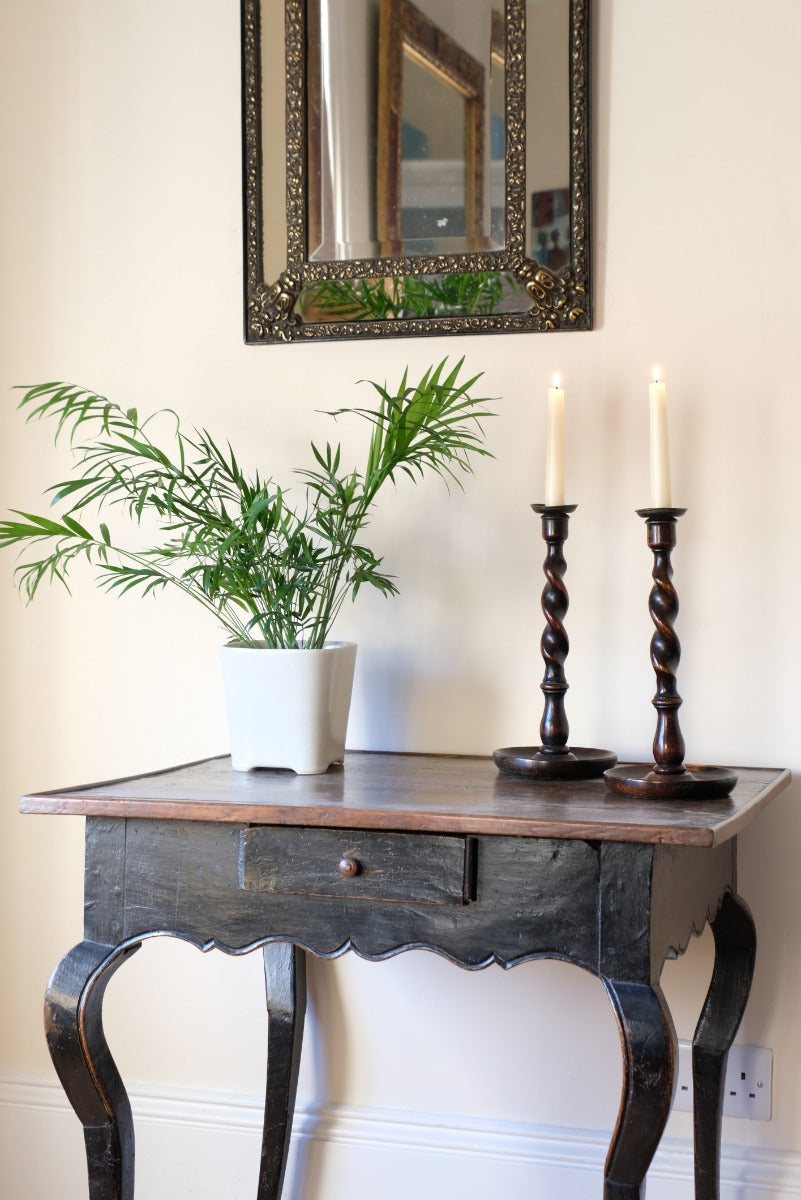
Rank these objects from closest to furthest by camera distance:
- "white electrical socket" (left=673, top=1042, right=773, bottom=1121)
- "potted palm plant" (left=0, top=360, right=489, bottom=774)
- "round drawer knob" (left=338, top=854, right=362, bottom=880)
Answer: "round drawer knob" (left=338, top=854, right=362, bottom=880) < "potted palm plant" (left=0, top=360, right=489, bottom=774) < "white electrical socket" (left=673, top=1042, right=773, bottom=1121)

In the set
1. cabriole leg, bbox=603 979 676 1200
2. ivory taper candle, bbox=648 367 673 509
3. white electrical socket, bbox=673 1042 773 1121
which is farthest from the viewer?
white electrical socket, bbox=673 1042 773 1121

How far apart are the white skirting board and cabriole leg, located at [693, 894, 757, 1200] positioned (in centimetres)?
10

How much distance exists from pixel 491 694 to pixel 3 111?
1.22 m

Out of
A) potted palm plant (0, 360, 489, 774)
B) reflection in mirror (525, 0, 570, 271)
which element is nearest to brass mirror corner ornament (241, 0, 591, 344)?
reflection in mirror (525, 0, 570, 271)

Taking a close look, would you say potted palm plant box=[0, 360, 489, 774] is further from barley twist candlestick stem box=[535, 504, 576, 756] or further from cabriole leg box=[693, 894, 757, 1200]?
cabriole leg box=[693, 894, 757, 1200]

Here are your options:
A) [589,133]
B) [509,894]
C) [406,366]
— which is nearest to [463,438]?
[406,366]

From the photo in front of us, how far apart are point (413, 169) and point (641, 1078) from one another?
4.14 ft

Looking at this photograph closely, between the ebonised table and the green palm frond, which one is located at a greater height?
the green palm frond

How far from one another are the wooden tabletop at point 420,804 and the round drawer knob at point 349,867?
4 centimetres

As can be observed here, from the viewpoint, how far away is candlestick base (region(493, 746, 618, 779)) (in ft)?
5.16

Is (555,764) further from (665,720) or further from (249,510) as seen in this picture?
(249,510)

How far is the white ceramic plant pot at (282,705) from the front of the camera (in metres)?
1.57

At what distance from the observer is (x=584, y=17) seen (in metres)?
1.76

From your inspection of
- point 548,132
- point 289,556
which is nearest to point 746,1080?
point 289,556
